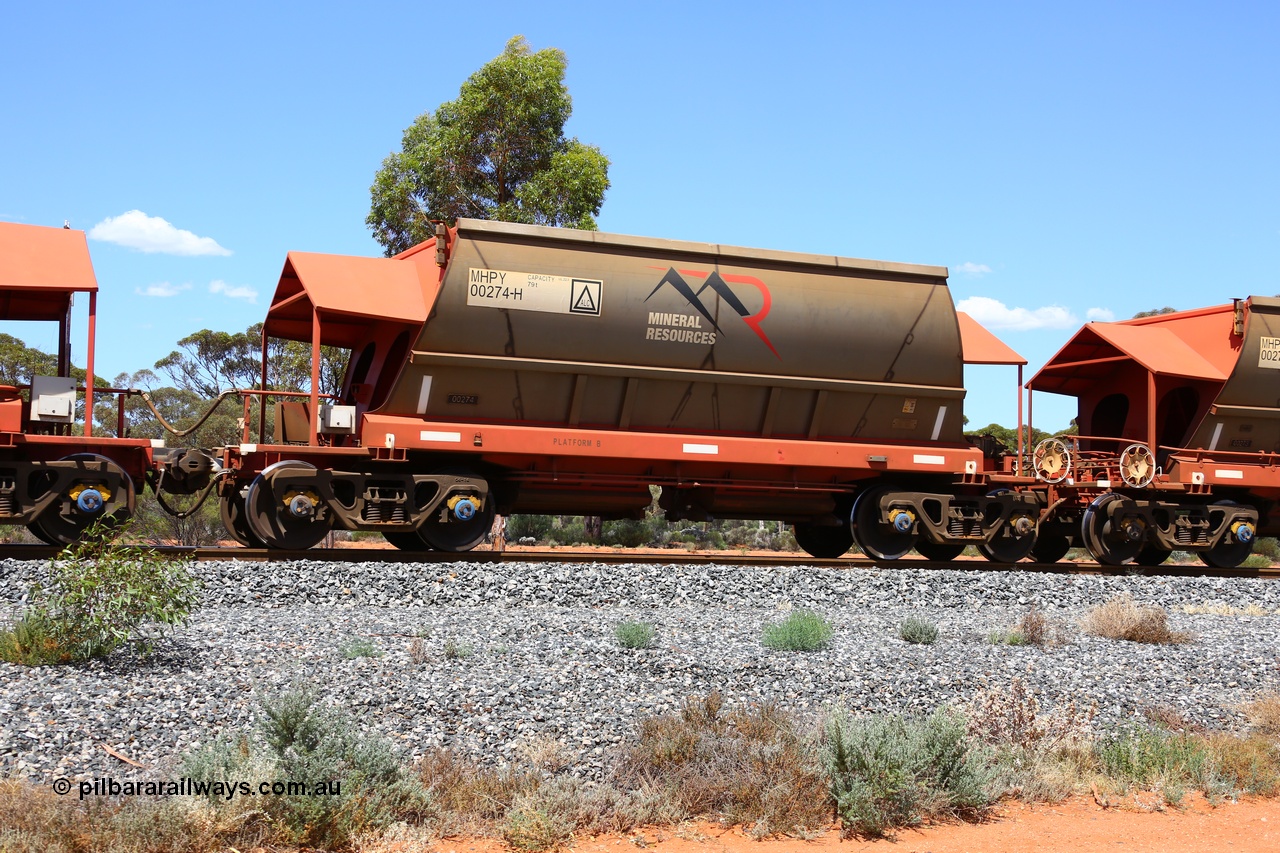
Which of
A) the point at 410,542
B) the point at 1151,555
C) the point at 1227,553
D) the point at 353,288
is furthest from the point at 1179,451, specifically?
the point at 353,288

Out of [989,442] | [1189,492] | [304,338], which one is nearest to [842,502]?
[989,442]

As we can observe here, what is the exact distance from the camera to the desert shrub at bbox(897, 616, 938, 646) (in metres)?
9.16

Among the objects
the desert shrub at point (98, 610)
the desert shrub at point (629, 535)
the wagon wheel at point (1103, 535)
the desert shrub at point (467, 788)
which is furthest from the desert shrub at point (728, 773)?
the desert shrub at point (629, 535)

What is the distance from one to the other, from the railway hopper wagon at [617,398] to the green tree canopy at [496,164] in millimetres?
12429

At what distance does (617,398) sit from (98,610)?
23.3 feet

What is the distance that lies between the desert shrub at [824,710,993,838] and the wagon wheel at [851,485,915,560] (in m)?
8.21

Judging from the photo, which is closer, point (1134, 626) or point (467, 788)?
point (467, 788)

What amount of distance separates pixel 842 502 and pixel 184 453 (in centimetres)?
832

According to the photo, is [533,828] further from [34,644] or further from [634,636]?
[34,644]

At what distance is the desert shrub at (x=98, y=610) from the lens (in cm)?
712

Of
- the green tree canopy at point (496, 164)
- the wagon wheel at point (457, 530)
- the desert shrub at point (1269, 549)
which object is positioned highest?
the green tree canopy at point (496, 164)

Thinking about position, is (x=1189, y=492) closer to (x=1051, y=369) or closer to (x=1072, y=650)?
(x=1051, y=369)

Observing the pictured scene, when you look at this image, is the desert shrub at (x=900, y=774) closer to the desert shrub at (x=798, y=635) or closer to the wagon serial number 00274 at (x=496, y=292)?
the desert shrub at (x=798, y=635)

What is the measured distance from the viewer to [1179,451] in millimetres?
16344
